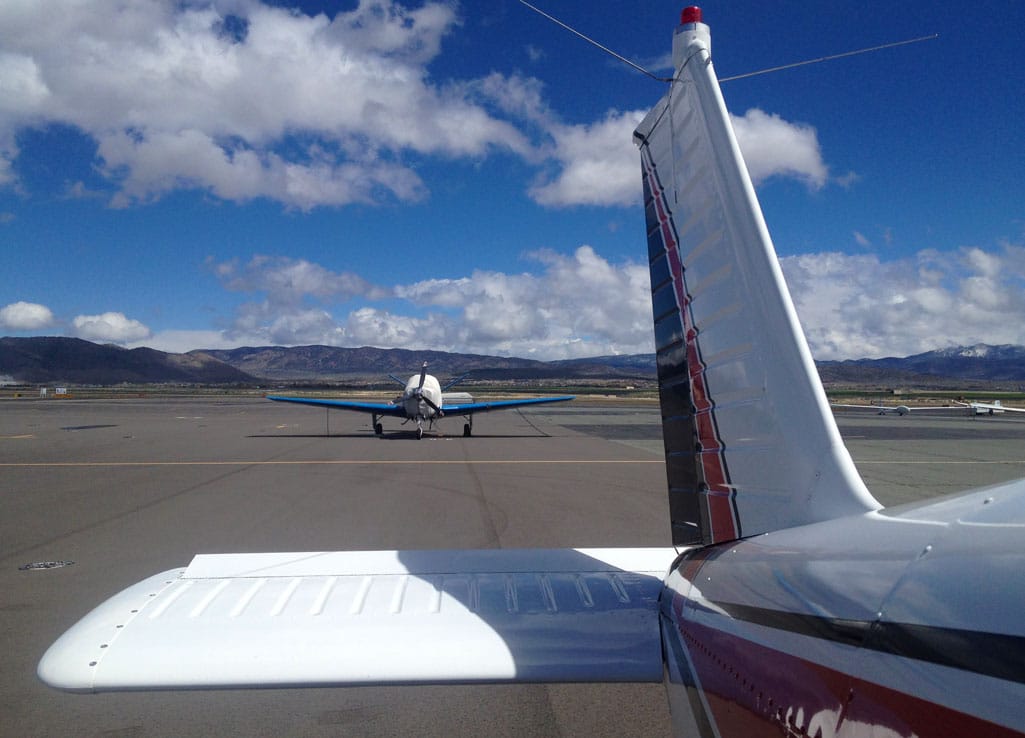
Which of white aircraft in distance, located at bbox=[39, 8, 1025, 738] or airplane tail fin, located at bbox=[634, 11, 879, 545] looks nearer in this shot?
white aircraft in distance, located at bbox=[39, 8, 1025, 738]

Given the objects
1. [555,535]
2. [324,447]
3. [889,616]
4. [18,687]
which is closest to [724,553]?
[889,616]

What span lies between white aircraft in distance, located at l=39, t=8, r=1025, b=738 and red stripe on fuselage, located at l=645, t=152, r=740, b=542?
1 cm

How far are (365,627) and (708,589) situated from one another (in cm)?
135

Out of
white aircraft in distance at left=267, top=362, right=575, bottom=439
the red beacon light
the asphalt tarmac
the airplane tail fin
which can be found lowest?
the asphalt tarmac

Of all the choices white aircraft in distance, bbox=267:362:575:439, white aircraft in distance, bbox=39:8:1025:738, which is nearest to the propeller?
white aircraft in distance, bbox=267:362:575:439

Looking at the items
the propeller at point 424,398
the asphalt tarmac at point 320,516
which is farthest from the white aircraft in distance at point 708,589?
the propeller at point 424,398

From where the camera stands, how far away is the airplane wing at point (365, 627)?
237 cm

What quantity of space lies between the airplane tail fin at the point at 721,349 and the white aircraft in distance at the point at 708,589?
1 centimetres

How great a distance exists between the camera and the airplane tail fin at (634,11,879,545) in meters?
2.65

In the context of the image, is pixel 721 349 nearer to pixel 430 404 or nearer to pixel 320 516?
pixel 320 516

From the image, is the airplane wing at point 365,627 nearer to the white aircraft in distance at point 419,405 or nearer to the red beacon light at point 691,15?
the red beacon light at point 691,15

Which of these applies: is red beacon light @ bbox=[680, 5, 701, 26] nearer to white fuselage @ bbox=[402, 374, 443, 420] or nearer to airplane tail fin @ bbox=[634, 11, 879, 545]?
airplane tail fin @ bbox=[634, 11, 879, 545]

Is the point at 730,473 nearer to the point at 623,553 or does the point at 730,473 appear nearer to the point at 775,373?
the point at 775,373

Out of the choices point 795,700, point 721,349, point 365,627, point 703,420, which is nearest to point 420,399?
point 703,420
